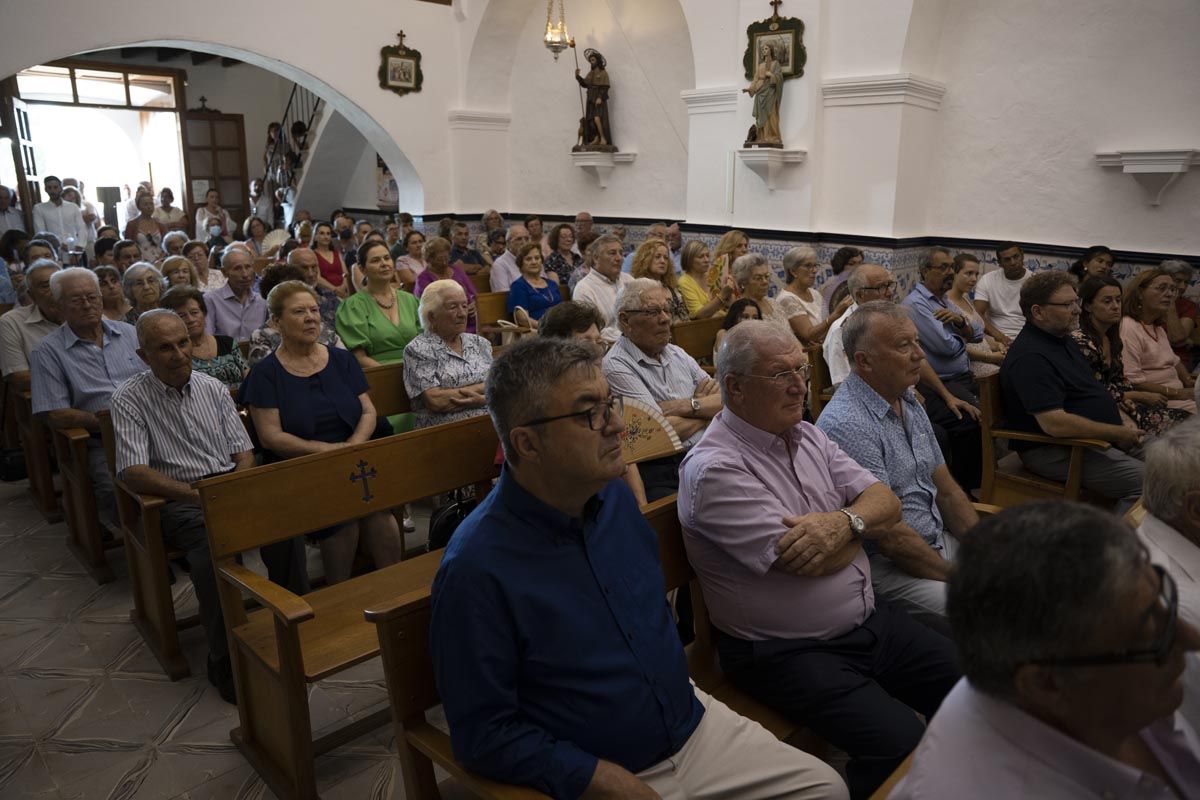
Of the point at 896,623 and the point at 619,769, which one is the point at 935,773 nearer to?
the point at 619,769

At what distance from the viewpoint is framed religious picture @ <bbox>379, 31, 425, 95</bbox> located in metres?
8.98

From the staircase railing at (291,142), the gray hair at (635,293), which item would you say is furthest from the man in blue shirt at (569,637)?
the staircase railing at (291,142)

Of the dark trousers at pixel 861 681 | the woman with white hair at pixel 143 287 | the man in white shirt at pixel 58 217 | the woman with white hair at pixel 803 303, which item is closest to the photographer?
the dark trousers at pixel 861 681

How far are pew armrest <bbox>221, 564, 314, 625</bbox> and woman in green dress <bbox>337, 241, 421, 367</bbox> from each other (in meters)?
2.06

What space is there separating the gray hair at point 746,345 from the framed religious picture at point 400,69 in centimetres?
811

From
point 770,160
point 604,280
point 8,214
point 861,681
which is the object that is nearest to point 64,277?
point 604,280

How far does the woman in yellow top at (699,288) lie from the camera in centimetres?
513

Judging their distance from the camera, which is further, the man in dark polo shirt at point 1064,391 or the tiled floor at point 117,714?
the man in dark polo shirt at point 1064,391

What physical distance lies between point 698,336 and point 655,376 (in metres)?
1.37

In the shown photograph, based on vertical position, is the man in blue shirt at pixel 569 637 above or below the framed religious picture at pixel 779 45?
below

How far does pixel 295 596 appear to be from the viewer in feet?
6.64

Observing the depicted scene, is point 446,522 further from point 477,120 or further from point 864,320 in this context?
point 477,120

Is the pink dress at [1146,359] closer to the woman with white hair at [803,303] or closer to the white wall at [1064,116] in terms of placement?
the woman with white hair at [803,303]

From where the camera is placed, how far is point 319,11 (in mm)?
8445
